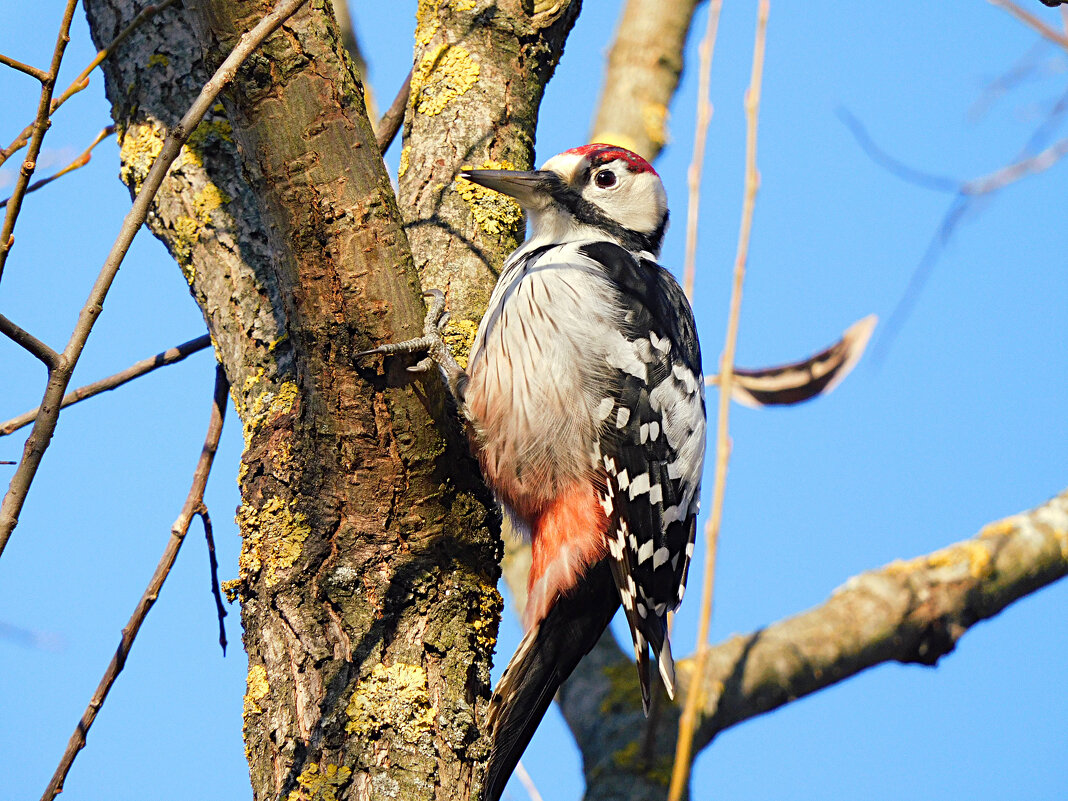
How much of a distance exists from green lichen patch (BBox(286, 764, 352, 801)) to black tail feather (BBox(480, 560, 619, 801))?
32 cm

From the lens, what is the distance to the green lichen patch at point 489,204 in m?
2.81

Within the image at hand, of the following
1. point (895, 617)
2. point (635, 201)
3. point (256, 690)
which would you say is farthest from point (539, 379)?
point (895, 617)

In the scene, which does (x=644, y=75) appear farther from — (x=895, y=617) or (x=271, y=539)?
(x=271, y=539)

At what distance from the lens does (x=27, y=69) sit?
1.63 metres

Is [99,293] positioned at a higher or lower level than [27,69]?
lower

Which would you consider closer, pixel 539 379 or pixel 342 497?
pixel 342 497

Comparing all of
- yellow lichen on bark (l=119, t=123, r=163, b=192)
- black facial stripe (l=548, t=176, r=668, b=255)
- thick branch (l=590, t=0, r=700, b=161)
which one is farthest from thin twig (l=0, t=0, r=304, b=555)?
thick branch (l=590, t=0, r=700, b=161)

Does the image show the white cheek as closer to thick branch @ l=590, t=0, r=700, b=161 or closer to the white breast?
the white breast

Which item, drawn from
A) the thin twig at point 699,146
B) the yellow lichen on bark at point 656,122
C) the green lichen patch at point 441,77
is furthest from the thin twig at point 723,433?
the yellow lichen on bark at point 656,122

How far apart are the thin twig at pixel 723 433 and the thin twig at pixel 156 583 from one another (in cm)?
125

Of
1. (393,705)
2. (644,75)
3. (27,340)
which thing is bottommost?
(393,705)

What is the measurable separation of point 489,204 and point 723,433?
1818 mm

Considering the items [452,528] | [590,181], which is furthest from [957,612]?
[452,528]

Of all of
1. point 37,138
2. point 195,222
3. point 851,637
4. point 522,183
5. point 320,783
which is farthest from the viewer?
point 851,637
